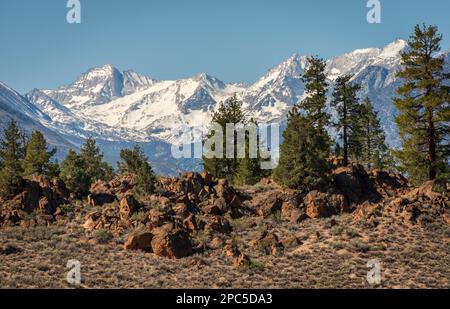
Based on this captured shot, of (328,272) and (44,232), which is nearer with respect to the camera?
(328,272)

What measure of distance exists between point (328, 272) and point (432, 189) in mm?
A: 17754

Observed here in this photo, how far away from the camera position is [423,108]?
1928 inches

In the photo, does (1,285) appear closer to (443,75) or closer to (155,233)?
(155,233)

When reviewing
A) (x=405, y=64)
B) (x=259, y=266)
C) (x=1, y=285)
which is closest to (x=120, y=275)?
(x=1, y=285)

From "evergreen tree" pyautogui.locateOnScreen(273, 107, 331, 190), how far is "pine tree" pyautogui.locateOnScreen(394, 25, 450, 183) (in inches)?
295

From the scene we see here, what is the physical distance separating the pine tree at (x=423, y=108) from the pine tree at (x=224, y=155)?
27.4m

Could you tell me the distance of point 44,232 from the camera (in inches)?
1676

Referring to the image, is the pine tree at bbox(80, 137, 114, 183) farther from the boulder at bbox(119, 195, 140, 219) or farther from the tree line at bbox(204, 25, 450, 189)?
the tree line at bbox(204, 25, 450, 189)

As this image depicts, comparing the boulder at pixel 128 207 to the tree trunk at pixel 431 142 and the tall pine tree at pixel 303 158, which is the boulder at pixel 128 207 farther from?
the tree trunk at pixel 431 142

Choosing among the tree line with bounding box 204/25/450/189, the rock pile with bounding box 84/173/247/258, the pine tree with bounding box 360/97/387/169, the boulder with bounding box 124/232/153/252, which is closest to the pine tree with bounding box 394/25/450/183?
the tree line with bounding box 204/25/450/189

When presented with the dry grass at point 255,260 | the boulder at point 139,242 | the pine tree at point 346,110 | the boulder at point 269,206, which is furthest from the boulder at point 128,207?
the pine tree at point 346,110

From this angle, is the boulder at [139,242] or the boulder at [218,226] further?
→ the boulder at [218,226]

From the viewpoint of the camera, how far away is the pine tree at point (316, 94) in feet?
190

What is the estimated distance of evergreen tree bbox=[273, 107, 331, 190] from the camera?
4997 centimetres
